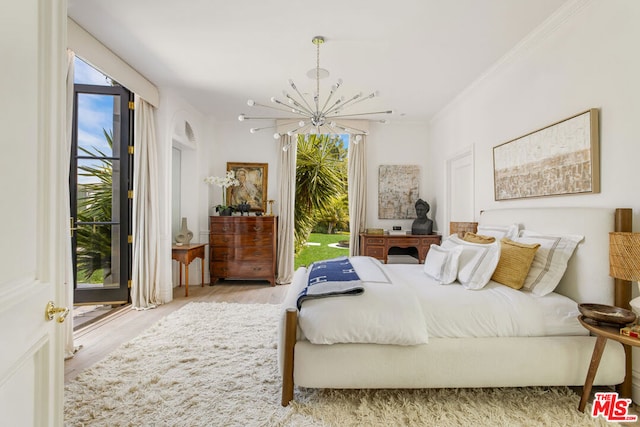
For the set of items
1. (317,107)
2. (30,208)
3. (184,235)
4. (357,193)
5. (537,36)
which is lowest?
(184,235)

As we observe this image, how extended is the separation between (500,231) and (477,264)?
778 mm

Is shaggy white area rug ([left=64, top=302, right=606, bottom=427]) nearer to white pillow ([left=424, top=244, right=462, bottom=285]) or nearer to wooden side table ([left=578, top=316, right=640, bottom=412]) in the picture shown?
wooden side table ([left=578, top=316, right=640, bottom=412])

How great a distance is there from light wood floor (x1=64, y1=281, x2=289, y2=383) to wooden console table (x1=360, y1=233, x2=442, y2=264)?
57.7 inches

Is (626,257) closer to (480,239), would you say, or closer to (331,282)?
(480,239)

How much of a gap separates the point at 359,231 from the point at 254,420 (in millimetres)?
3576

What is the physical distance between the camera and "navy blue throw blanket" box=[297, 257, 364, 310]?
195cm

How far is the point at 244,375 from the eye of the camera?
2137 mm

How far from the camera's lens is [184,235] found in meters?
4.32

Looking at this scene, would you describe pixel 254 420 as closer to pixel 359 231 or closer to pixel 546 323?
pixel 546 323

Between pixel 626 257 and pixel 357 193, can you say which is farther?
pixel 357 193

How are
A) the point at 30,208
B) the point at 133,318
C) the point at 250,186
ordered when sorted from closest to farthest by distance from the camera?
1. the point at 30,208
2. the point at 133,318
3. the point at 250,186

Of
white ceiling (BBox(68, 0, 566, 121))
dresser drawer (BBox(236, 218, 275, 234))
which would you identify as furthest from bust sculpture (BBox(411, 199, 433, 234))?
dresser drawer (BBox(236, 218, 275, 234))

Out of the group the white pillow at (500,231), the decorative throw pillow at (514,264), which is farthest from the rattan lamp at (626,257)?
the white pillow at (500,231)

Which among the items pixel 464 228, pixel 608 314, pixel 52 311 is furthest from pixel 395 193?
pixel 52 311
